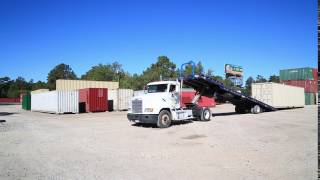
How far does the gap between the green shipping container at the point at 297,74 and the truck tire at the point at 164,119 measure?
1789 inches

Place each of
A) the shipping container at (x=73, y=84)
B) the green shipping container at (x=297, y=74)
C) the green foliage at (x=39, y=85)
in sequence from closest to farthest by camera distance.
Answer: the green shipping container at (x=297, y=74) < the shipping container at (x=73, y=84) < the green foliage at (x=39, y=85)

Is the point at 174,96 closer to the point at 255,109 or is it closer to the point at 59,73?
the point at 255,109

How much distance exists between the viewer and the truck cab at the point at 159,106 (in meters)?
18.6

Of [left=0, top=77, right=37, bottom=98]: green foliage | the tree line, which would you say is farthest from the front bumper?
[left=0, top=77, right=37, bottom=98]: green foliage

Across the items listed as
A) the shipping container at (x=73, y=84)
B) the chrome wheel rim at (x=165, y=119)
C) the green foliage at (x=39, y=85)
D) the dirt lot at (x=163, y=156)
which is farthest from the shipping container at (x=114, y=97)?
the green foliage at (x=39, y=85)

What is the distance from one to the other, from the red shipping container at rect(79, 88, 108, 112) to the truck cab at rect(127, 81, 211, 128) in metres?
17.0

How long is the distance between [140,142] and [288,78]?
179ft

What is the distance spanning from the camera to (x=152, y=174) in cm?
798

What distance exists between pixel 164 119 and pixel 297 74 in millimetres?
47900

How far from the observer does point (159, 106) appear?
18.7 metres

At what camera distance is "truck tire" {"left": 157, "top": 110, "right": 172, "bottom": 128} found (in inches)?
736

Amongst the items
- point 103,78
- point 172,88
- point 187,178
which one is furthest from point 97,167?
point 103,78

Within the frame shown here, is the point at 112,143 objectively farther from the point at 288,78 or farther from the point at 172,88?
the point at 288,78

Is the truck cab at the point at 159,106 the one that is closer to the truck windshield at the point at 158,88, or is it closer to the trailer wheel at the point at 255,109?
the truck windshield at the point at 158,88
